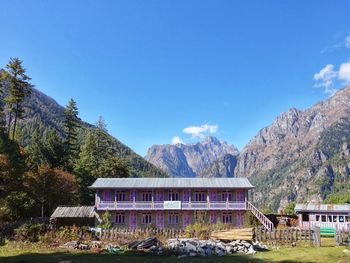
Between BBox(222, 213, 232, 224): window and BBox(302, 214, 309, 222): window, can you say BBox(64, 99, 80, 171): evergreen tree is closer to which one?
BBox(222, 213, 232, 224): window

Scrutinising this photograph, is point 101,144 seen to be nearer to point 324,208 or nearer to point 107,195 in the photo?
point 107,195

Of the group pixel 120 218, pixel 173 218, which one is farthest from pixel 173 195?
pixel 120 218

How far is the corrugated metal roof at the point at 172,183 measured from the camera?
43.5 meters

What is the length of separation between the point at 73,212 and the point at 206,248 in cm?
2344

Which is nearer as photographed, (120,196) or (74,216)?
(74,216)

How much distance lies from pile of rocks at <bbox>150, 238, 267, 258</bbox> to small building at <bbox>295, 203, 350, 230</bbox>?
70.1 ft

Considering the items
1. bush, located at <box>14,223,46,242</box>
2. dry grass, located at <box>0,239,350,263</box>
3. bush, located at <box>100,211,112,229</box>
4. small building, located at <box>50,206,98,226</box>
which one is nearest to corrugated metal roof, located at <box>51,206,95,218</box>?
small building, located at <box>50,206,98,226</box>

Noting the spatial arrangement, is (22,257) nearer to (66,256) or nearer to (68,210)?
(66,256)

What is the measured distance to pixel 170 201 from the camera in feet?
144

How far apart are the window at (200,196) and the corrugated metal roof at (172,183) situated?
1.18 m

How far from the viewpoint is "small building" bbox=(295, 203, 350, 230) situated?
4162 centimetres

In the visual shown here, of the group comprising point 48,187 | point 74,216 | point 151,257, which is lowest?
point 151,257

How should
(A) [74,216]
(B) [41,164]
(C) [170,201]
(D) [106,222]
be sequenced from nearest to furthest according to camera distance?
(D) [106,222]
(A) [74,216]
(C) [170,201]
(B) [41,164]

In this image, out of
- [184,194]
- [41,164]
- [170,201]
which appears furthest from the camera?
[41,164]
